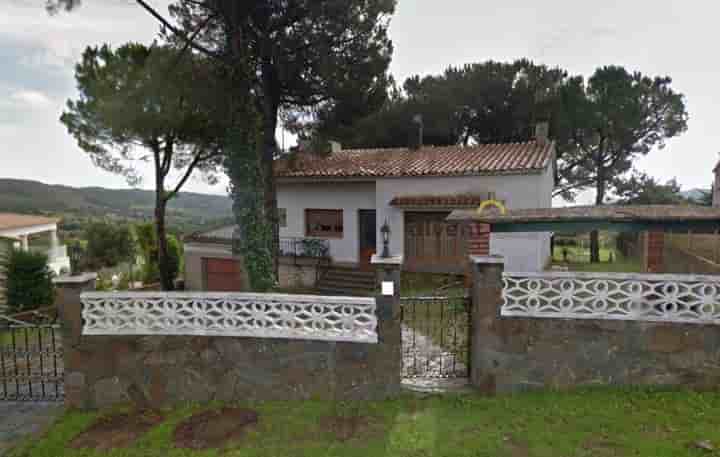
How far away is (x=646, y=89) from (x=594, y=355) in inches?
803

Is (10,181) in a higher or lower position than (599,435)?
higher

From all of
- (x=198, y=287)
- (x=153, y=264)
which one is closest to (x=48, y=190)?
(x=153, y=264)

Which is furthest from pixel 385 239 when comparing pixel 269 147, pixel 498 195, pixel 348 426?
pixel 269 147

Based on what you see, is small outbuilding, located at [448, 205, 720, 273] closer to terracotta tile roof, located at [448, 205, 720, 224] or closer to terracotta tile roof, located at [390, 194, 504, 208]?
terracotta tile roof, located at [448, 205, 720, 224]

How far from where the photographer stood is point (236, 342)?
462cm

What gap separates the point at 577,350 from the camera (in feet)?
14.5

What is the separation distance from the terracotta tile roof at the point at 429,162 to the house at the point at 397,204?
0.03m

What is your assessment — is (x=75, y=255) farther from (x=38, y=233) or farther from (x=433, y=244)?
(x=433, y=244)

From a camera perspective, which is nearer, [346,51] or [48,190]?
[346,51]

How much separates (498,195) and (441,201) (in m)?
1.73

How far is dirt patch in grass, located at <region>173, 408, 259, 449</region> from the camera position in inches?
154

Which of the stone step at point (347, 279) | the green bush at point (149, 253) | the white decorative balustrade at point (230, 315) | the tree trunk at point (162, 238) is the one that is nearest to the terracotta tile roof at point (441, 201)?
the stone step at point (347, 279)

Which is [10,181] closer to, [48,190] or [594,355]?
[48,190]

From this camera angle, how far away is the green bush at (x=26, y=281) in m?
11.3
